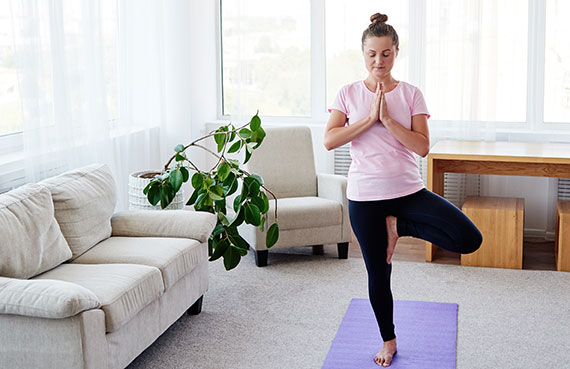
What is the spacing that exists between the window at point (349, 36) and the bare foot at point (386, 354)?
8.83ft

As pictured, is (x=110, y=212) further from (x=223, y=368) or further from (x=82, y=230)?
(x=223, y=368)

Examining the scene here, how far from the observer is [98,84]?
4293 millimetres

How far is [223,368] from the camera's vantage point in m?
3.15

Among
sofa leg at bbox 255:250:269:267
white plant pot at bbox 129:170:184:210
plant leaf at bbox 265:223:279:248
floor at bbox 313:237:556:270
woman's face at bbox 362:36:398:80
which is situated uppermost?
woman's face at bbox 362:36:398:80

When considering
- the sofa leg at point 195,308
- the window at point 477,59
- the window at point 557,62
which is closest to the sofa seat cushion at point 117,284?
the sofa leg at point 195,308

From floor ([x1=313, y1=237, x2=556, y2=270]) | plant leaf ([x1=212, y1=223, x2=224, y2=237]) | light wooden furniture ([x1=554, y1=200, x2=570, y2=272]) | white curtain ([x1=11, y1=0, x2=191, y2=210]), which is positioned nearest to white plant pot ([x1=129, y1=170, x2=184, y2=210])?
white curtain ([x1=11, y1=0, x2=191, y2=210])

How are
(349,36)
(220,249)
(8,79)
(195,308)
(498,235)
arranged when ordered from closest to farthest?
(8,79) → (195,308) → (220,249) → (498,235) → (349,36)

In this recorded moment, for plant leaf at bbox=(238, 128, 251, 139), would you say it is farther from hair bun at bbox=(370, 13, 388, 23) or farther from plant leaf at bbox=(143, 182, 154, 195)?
hair bun at bbox=(370, 13, 388, 23)

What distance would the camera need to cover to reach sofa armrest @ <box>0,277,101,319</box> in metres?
2.48

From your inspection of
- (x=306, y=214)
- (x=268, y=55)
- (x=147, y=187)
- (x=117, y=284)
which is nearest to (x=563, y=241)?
(x=306, y=214)

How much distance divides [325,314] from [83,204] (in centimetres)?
133

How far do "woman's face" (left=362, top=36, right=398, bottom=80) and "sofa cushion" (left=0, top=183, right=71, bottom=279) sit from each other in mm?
1497

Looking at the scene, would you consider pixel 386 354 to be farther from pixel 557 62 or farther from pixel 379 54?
pixel 557 62

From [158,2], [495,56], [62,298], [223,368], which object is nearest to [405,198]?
[223,368]
